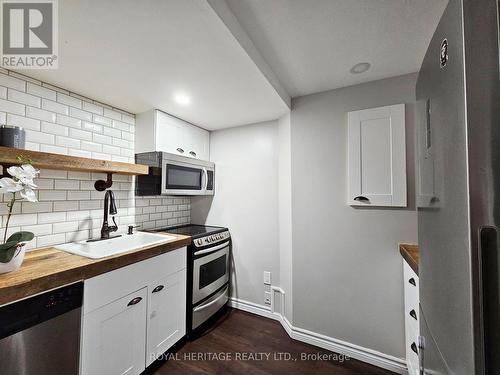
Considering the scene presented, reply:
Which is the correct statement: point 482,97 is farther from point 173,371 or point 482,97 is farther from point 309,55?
point 173,371

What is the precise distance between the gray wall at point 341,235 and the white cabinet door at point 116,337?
1.30 meters

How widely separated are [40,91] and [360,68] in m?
2.29

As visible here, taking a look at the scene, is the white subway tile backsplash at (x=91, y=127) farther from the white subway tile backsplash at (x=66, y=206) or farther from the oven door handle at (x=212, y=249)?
the oven door handle at (x=212, y=249)

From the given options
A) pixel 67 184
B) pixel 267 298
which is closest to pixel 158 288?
pixel 67 184

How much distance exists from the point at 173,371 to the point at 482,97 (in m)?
2.15

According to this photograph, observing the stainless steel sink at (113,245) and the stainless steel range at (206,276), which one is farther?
the stainless steel range at (206,276)

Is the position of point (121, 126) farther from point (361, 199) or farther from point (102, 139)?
point (361, 199)

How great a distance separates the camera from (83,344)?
1133mm

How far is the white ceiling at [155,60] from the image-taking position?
925 mm

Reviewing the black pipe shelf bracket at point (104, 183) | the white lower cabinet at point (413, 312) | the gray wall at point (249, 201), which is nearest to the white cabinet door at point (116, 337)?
the black pipe shelf bracket at point (104, 183)

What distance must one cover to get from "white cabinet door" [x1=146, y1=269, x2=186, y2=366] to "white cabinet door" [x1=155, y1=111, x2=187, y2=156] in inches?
46.0

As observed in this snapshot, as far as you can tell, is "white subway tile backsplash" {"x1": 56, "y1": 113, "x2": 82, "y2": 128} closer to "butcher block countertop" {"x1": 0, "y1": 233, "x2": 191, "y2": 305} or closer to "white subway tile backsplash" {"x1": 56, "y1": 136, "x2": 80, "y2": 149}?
"white subway tile backsplash" {"x1": 56, "y1": 136, "x2": 80, "y2": 149}

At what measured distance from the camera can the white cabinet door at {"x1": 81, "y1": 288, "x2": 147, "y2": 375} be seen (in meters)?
1.16

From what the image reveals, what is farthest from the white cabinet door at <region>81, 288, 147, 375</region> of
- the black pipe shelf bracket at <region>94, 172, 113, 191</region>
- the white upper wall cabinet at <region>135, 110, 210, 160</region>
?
the white upper wall cabinet at <region>135, 110, 210, 160</region>
